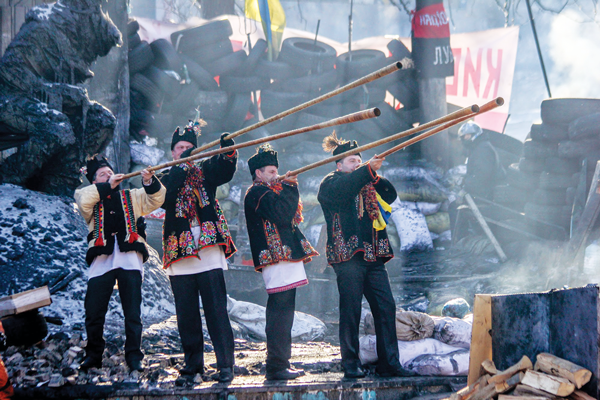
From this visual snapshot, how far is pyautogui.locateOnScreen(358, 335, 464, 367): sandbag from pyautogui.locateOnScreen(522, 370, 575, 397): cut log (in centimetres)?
136

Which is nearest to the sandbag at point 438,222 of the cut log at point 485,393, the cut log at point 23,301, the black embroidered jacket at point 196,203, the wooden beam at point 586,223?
the wooden beam at point 586,223

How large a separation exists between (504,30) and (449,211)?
6.19 m

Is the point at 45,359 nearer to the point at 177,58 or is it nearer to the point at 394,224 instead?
the point at 394,224

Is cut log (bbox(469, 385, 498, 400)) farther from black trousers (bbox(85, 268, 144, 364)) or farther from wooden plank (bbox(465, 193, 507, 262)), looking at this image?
wooden plank (bbox(465, 193, 507, 262))

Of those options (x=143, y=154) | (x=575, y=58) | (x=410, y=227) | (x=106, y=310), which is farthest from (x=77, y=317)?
(x=575, y=58)

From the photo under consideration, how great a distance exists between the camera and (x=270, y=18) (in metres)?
10.8

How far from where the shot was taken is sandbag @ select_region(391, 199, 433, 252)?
28.7ft

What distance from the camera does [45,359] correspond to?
12.0ft

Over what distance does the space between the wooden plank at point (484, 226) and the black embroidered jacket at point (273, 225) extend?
217 inches

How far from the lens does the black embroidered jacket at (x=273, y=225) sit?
375 centimetres

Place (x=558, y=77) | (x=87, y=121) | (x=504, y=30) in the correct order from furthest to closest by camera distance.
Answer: (x=558, y=77) → (x=504, y=30) → (x=87, y=121)

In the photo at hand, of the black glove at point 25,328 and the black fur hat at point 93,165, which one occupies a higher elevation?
the black fur hat at point 93,165

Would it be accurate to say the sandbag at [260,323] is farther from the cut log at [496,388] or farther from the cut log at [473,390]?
the cut log at [496,388]

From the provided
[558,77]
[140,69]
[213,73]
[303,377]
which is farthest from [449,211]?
[558,77]
